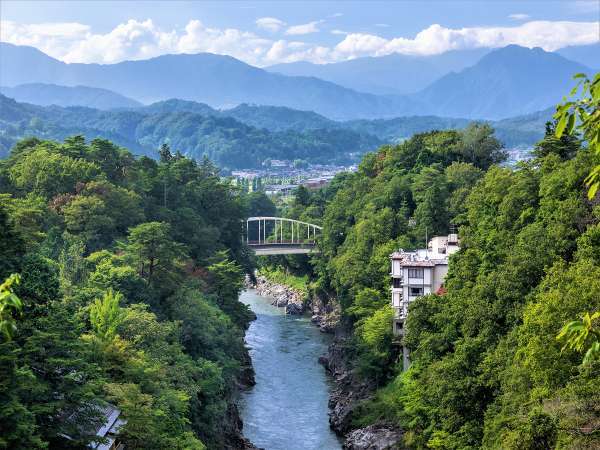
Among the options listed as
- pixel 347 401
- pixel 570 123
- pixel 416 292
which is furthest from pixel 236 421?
pixel 570 123

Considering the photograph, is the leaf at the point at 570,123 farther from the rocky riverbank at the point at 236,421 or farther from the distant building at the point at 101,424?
the rocky riverbank at the point at 236,421

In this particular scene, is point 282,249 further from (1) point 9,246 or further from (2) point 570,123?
(2) point 570,123

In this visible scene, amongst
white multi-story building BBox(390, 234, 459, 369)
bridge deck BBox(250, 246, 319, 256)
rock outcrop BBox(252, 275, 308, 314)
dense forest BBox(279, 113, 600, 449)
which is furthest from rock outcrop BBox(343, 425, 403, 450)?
bridge deck BBox(250, 246, 319, 256)

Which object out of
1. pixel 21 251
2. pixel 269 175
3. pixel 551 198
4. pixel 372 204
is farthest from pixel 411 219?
pixel 269 175

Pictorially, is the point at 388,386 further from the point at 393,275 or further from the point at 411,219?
the point at 411,219

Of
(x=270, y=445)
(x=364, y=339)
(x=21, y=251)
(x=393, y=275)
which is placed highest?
(x=21, y=251)

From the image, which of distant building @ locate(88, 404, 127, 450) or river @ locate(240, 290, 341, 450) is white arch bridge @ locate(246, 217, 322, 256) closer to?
river @ locate(240, 290, 341, 450)
